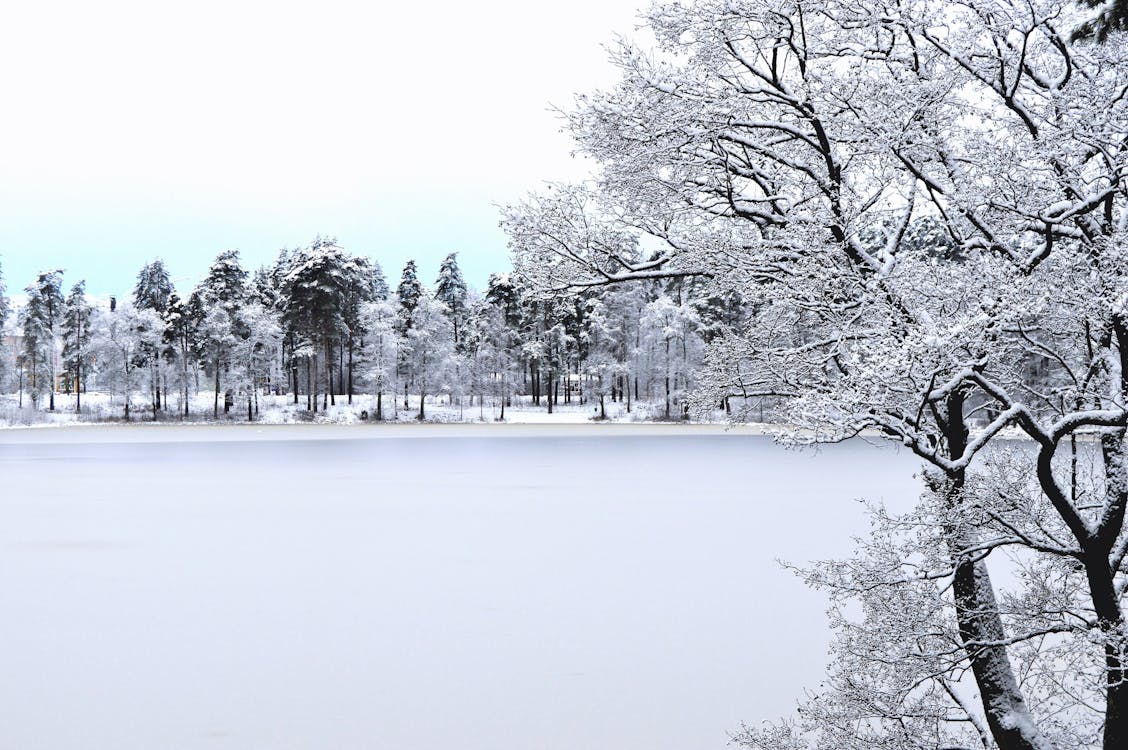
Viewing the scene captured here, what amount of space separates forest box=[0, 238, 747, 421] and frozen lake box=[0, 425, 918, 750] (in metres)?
29.9

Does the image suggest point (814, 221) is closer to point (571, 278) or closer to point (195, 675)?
point (571, 278)

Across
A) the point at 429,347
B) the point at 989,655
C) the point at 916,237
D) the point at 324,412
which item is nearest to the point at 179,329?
the point at 324,412

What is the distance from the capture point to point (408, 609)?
14.5 meters

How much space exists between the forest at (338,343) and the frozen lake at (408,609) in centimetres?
2988

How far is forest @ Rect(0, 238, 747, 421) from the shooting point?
199ft

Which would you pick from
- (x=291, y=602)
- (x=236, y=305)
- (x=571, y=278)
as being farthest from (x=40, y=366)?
(x=571, y=278)

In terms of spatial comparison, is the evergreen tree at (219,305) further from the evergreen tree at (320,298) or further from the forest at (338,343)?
the evergreen tree at (320,298)

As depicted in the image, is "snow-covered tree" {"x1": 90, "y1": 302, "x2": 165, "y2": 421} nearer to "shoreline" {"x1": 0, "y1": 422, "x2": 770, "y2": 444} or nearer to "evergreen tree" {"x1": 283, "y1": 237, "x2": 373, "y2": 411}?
"shoreline" {"x1": 0, "y1": 422, "x2": 770, "y2": 444}

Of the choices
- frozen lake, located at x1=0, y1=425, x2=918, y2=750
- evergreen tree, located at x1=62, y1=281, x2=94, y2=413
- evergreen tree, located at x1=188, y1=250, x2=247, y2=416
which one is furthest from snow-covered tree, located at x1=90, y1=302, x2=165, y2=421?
frozen lake, located at x1=0, y1=425, x2=918, y2=750

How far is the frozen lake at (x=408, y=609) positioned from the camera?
9.77 meters

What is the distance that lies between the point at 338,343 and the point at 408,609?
5746 cm

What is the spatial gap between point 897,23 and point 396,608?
12.1m

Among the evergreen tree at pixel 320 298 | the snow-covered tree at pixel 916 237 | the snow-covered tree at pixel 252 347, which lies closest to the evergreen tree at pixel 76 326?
the snow-covered tree at pixel 252 347

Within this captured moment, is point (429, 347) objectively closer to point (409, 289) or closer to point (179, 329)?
point (409, 289)
